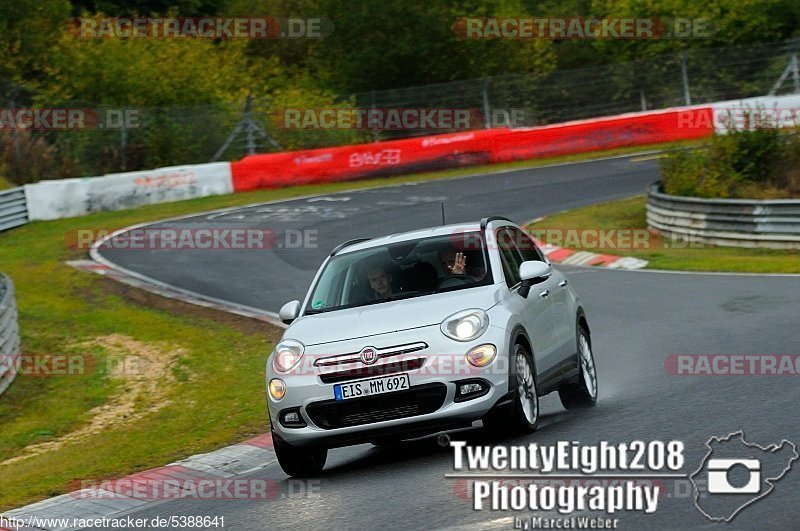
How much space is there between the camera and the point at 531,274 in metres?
9.56

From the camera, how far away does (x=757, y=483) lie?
22.9 ft

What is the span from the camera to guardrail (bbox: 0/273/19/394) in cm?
1536

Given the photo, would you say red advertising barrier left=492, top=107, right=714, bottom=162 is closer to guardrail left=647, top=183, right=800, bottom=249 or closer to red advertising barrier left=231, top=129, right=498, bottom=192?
red advertising barrier left=231, top=129, right=498, bottom=192

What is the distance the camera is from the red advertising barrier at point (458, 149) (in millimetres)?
35781

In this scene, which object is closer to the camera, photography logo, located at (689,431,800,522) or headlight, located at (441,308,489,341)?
photography logo, located at (689,431,800,522)

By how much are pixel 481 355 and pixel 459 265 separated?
1.31 metres

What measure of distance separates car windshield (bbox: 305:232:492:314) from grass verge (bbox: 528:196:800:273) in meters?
9.97
